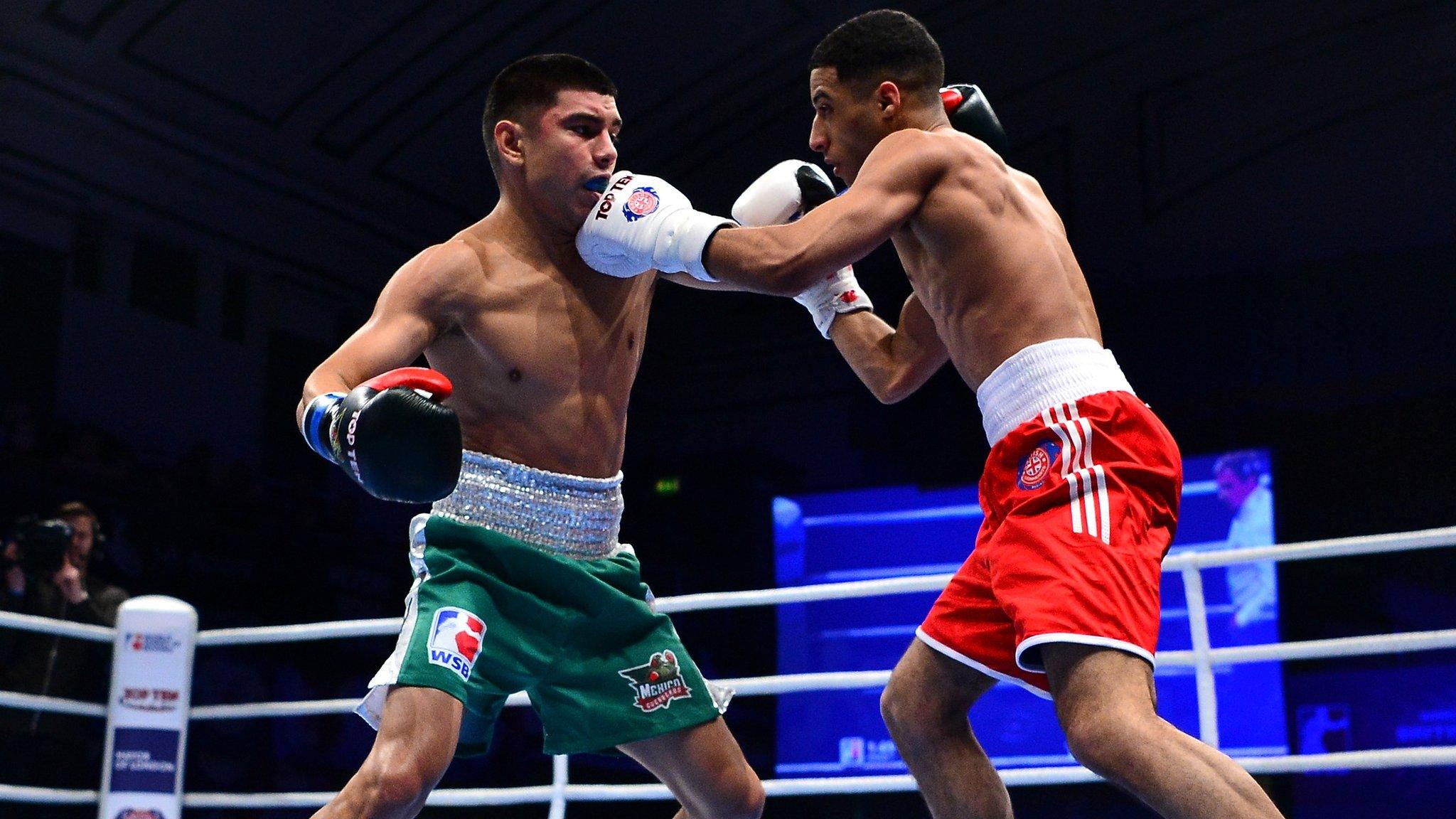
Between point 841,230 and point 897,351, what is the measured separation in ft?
1.29

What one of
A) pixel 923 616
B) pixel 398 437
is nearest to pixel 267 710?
pixel 398 437

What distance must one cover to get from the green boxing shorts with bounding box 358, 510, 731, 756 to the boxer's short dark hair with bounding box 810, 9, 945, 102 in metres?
0.89

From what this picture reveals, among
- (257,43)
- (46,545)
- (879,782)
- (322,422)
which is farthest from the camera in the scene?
(257,43)

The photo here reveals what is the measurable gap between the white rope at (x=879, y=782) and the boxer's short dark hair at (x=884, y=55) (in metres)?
1.12

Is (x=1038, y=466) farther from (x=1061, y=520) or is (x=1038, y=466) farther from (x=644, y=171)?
(x=644, y=171)

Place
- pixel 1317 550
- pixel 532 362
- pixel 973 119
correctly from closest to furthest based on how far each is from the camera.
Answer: pixel 532 362, pixel 973 119, pixel 1317 550

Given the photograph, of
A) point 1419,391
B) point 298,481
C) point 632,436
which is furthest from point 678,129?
point 1419,391

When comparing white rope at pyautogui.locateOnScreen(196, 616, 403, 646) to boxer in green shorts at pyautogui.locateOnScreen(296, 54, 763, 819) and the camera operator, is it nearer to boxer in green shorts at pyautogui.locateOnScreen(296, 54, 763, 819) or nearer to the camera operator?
the camera operator

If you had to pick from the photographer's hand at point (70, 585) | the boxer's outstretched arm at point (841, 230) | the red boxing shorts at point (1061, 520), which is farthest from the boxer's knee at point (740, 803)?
the photographer's hand at point (70, 585)

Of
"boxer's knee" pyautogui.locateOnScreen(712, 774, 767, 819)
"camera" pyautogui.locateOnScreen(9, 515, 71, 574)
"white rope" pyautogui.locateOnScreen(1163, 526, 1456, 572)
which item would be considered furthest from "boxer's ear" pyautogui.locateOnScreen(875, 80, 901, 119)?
"camera" pyautogui.locateOnScreen(9, 515, 71, 574)

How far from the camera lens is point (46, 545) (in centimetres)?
425

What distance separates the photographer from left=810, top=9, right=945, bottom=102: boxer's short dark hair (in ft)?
6.98

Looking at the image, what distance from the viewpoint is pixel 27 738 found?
497 centimetres

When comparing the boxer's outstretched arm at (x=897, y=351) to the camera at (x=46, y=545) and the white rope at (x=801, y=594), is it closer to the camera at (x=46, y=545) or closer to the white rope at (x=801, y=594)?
the white rope at (x=801, y=594)
